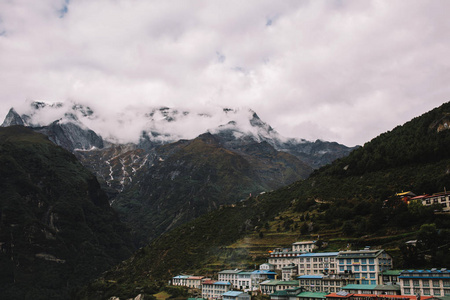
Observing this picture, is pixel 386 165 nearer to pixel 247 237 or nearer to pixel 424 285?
pixel 247 237

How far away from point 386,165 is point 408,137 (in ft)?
45.6

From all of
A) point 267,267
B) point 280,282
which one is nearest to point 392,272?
point 280,282

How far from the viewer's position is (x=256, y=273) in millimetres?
103562

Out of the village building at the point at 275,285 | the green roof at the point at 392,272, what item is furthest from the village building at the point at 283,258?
the green roof at the point at 392,272

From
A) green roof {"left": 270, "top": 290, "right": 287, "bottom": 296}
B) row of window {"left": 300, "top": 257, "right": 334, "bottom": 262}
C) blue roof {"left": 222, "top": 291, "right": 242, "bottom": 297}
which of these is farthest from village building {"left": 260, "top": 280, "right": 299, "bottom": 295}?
row of window {"left": 300, "top": 257, "right": 334, "bottom": 262}

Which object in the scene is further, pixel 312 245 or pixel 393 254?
pixel 312 245

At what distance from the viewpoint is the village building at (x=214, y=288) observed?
105 meters

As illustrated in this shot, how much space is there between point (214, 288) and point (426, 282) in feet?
176

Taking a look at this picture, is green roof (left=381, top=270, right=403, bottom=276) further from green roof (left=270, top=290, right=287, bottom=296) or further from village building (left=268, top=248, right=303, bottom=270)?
village building (left=268, top=248, right=303, bottom=270)

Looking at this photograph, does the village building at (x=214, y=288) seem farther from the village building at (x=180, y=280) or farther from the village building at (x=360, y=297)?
the village building at (x=360, y=297)

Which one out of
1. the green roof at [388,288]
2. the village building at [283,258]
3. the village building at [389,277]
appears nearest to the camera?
the green roof at [388,288]

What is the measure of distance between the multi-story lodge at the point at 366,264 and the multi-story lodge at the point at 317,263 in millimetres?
3630

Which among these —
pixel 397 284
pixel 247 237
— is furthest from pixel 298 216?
pixel 397 284

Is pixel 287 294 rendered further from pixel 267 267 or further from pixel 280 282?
pixel 267 267
